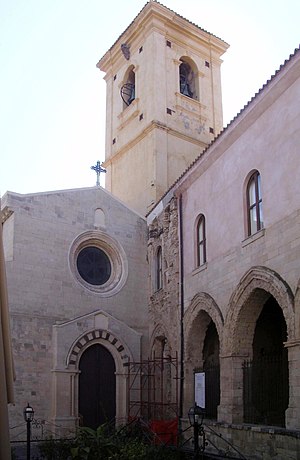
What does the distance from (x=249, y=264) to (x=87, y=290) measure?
7.39 meters

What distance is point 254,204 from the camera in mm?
15109

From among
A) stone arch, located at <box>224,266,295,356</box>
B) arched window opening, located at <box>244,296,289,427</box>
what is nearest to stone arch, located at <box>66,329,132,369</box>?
stone arch, located at <box>224,266,295,356</box>

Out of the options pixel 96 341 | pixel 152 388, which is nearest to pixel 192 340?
pixel 152 388

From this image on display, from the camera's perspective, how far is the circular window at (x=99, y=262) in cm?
2078

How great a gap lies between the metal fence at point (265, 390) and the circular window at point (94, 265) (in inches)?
296

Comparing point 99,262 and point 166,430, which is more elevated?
point 99,262

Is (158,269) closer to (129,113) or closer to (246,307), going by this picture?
(246,307)

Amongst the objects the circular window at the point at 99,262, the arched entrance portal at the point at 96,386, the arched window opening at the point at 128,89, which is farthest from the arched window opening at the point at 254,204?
the arched window opening at the point at 128,89

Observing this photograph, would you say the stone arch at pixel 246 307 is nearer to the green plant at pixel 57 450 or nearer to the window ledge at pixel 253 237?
the window ledge at pixel 253 237

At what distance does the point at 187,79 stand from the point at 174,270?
39.1 ft

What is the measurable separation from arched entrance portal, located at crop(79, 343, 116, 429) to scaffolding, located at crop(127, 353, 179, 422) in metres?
0.61

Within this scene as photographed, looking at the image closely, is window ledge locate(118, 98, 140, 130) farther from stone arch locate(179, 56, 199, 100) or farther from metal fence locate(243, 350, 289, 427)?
metal fence locate(243, 350, 289, 427)

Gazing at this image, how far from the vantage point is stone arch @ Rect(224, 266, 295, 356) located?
14.0 m

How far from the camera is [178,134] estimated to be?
25562mm
